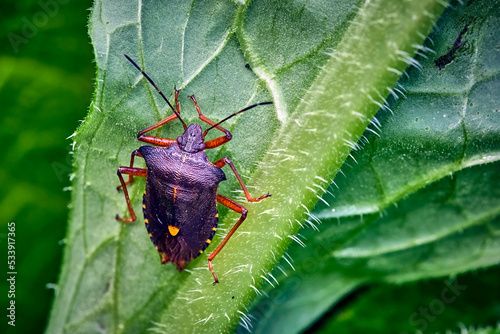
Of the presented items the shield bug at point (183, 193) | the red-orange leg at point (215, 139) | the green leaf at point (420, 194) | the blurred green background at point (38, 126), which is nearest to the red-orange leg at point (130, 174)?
the shield bug at point (183, 193)

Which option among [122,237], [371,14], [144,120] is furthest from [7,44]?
[371,14]

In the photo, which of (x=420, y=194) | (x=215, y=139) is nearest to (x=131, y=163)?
(x=215, y=139)

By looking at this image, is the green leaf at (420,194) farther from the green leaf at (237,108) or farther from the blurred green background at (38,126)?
the blurred green background at (38,126)

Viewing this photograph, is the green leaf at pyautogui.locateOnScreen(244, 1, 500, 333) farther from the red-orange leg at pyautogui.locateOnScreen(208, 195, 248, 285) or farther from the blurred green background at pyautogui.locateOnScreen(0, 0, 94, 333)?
the blurred green background at pyautogui.locateOnScreen(0, 0, 94, 333)

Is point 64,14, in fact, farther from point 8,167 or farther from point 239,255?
point 239,255

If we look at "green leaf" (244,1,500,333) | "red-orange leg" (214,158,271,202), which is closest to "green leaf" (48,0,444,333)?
"red-orange leg" (214,158,271,202)
